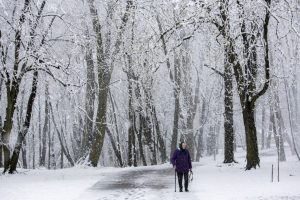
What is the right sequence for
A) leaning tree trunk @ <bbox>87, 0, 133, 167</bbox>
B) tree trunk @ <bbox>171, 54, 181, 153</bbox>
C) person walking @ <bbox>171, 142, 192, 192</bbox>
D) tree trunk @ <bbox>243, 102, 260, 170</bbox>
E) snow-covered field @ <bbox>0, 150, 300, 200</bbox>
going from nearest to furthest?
snow-covered field @ <bbox>0, 150, 300, 200</bbox>
person walking @ <bbox>171, 142, 192, 192</bbox>
tree trunk @ <bbox>243, 102, 260, 170</bbox>
leaning tree trunk @ <bbox>87, 0, 133, 167</bbox>
tree trunk @ <bbox>171, 54, 181, 153</bbox>

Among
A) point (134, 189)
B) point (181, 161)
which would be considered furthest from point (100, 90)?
point (181, 161)

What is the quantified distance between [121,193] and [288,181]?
6323 mm

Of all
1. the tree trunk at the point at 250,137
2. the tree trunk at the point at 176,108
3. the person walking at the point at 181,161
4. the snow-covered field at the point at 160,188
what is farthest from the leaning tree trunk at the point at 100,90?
the person walking at the point at 181,161

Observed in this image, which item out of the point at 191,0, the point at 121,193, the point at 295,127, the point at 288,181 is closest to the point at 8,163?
the point at 121,193

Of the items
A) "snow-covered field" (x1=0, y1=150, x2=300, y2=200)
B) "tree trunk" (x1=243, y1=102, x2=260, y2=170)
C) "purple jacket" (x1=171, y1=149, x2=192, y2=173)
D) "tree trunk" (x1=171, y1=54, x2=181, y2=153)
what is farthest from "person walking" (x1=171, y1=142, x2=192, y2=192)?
"tree trunk" (x1=171, y1=54, x2=181, y2=153)

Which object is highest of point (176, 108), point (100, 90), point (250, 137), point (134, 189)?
point (100, 90)

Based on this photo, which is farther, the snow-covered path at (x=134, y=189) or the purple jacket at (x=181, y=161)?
the purple jacket at (x=181, y=161)

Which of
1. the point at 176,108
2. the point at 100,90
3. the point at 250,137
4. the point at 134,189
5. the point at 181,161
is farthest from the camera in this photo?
the point at 176,108

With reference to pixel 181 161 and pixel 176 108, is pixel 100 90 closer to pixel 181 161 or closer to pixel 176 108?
pixel 176 108

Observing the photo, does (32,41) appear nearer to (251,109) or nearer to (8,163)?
(8,163)

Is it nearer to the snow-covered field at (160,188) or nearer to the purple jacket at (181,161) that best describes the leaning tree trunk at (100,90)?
the snow-covered field at (160,188)

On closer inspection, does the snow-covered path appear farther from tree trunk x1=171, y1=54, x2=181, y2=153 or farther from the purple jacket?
tree trunk x1=171, y1=54, x2=181, y2=153

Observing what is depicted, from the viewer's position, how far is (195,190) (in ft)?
53.4

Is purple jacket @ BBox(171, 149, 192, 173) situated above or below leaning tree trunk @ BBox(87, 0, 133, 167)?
below
